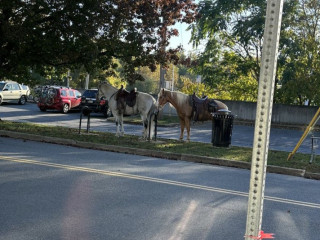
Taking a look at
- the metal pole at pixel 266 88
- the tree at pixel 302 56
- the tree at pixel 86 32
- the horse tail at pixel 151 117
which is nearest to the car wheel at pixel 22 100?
the tree at pixel 86 32

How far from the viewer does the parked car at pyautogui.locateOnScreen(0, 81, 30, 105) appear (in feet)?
115

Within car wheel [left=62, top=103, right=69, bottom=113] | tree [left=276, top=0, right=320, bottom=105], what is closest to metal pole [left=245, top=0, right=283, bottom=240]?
tree [left=276, top=0, right=320, bottom=105]

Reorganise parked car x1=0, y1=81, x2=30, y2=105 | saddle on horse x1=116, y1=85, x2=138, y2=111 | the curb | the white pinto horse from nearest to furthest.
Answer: the curb < the white pinto horse < saddle on horse x1=116, y1=85, x2=138, y2=111 < parked car x1=0, y1=81, x2=30, y2=105

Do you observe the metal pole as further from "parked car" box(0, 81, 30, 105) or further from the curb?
"parked car" box(0, 81, 30, 105)

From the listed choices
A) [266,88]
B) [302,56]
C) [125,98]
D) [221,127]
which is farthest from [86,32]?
[302,56]

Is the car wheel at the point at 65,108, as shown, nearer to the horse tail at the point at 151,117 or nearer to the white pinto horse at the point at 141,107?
the white pinto horse at the point at 141,107

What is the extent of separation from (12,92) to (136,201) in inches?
1214

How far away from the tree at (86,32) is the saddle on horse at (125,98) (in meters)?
1.59

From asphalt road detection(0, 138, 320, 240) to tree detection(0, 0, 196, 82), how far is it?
675 cm

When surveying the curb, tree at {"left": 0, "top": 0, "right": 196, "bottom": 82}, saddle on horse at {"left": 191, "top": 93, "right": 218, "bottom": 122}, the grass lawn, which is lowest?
the curb

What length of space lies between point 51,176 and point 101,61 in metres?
10.4

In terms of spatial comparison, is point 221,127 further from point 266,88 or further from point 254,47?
point 254,47

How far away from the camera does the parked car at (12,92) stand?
34906 millimetres

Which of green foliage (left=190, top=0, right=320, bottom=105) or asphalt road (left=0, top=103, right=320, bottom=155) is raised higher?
green foliage (left=190, top=0, right=320, bottom=105)
